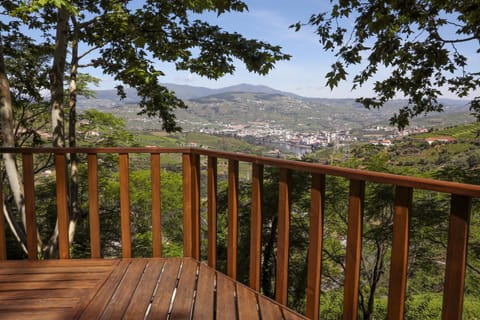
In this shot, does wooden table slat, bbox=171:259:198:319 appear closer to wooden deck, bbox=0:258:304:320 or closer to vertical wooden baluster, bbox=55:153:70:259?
wooden deck, bbox=0:258:304:320

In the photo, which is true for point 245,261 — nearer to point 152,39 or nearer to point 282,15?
point 152,39

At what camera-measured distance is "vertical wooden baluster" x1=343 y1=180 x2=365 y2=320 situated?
1.69 metres

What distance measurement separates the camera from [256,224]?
2324 millimetres

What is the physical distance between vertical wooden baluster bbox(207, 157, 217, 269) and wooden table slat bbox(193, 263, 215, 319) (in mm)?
111

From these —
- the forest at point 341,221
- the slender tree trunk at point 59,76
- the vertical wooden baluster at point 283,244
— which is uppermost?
the slender tree trunk at point 59,76

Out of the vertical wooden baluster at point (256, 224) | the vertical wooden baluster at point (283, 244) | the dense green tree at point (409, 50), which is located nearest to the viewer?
the vertical wooden baluster at point (283, 244)

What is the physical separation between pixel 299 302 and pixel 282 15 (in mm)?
9118

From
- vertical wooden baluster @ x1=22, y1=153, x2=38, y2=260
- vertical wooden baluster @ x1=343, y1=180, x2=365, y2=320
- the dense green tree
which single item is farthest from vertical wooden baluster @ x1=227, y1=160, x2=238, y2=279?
the dense green tree

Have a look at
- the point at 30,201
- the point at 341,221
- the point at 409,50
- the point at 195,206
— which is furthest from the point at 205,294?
the point at 341,221

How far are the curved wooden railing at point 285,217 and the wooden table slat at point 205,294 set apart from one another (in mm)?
156

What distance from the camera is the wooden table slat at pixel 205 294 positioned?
1.97 metres

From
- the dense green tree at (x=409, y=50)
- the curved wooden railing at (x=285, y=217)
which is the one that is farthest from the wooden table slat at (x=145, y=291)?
the dense green tree at (x=409, y=50)

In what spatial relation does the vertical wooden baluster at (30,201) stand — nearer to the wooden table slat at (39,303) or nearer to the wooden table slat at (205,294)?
the wooden table slat at (39,303)

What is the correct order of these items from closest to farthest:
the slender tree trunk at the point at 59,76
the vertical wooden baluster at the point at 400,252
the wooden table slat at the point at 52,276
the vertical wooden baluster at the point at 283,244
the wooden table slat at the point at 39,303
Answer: the vertical wooden baluster at the point at 400,252 → the wooden table slat at the point at 39,303 → the vertical wooden baluster at the point at 283,244 → the wooden table slat at the point at 52,276 → the slender tree trunk at the point at 59,76
